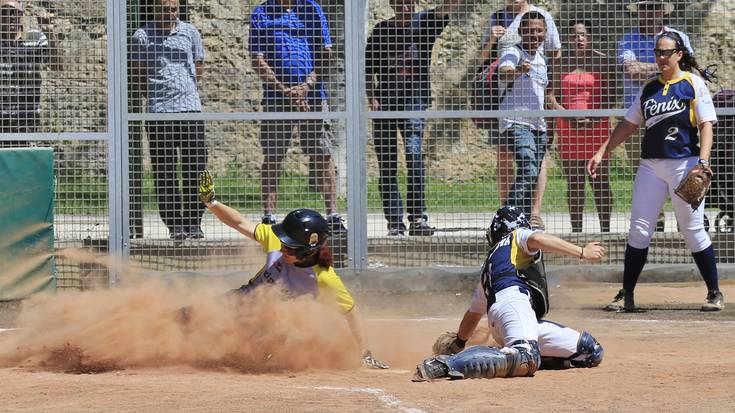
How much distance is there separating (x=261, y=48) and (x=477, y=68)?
221cm

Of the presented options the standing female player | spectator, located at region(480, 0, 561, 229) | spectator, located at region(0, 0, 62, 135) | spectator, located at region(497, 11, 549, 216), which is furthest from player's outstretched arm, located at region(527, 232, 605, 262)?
spectator, located at region(0, 0, 62, 135)

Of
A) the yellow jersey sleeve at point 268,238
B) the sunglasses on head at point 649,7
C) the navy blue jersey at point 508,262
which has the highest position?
the sunglasses on head at point 649,7

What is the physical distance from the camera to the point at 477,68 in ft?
38.6

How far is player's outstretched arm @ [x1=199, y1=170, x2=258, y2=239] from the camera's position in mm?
7568

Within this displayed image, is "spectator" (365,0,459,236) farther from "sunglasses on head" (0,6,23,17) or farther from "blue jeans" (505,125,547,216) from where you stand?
"sunglasses on head" (0,6,23,17)

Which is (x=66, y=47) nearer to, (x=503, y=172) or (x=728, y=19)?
(x=503, y=172)

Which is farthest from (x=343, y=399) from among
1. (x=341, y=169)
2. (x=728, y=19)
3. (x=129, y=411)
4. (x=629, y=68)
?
(x=728, y=19)

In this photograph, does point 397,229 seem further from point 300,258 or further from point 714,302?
point 300,258

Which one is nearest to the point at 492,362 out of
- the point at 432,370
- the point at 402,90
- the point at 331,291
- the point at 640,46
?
the point at 432,370

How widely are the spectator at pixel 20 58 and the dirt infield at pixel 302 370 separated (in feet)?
8.78

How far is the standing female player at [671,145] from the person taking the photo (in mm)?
9742

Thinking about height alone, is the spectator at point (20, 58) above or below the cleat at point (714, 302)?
above

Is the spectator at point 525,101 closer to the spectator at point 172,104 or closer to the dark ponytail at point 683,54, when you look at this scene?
the dark ponytail at point 683,54

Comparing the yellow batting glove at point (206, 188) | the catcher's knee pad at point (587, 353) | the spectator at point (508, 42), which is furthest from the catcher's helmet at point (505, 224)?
the spectator at point (508, 42)
